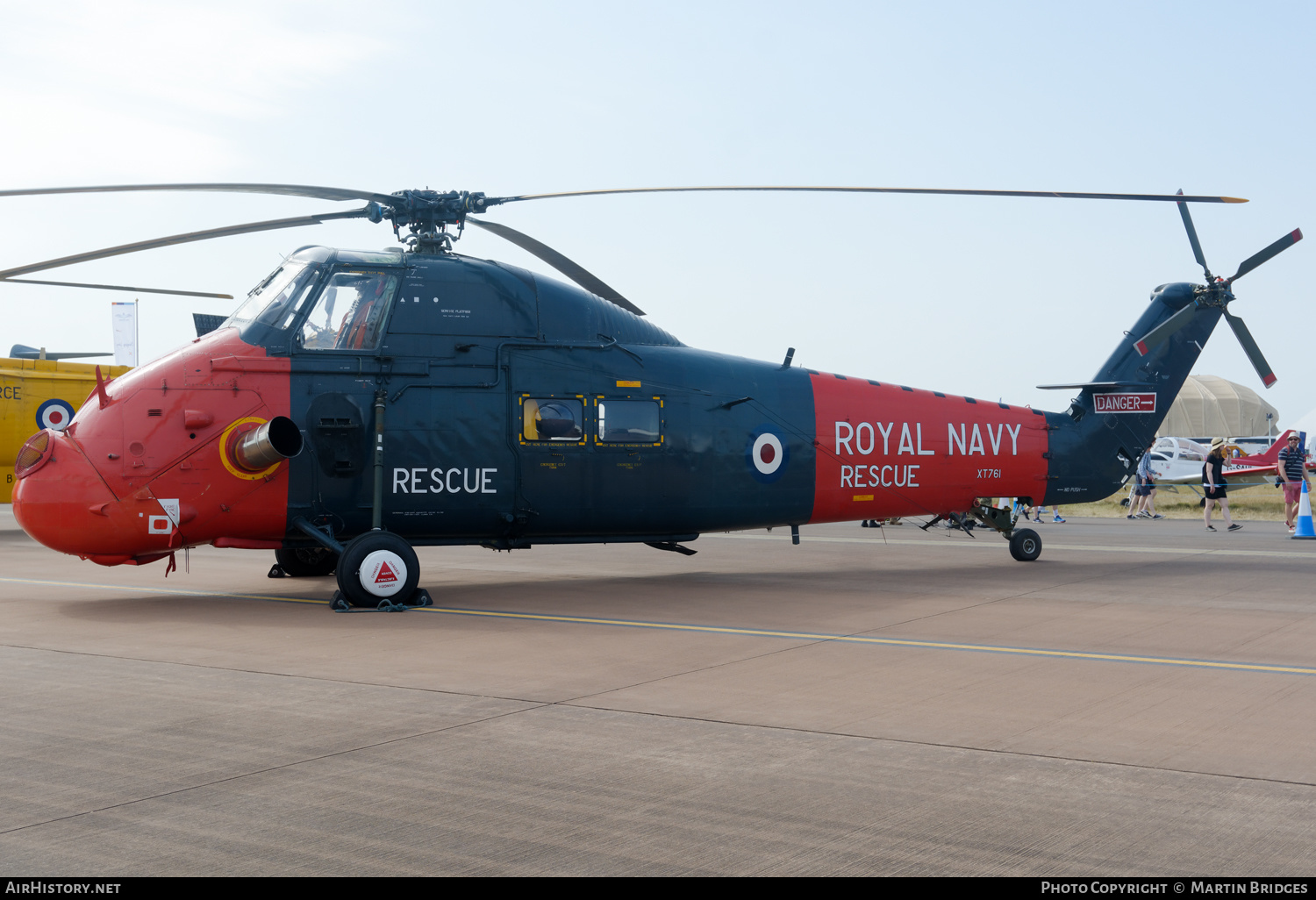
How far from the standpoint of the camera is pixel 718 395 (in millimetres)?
13164

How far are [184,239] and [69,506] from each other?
9.74 feet

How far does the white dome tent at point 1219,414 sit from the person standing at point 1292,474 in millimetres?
92767

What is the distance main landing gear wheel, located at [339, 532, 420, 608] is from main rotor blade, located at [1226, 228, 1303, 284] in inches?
497

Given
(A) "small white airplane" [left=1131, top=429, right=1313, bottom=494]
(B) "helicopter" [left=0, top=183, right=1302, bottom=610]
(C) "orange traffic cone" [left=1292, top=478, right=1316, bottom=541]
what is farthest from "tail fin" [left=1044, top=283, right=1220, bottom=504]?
(A) "small white airplane" [left=1131, top=429, right=1313, bottom=494]

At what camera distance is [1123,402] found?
15789 millimetres

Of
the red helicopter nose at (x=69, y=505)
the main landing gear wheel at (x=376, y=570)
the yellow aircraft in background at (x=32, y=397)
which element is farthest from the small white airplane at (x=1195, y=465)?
the red helicopter nose at (x=69, y=505)

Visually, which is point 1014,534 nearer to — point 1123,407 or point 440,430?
point 1123,407

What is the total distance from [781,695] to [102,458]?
7.46 meters

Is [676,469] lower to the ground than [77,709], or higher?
higher

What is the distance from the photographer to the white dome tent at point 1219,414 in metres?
110

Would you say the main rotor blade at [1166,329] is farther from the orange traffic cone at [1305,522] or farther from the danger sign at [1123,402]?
the orange traffic cone at [1305,522]

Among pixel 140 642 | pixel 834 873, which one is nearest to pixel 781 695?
pixel 834 873

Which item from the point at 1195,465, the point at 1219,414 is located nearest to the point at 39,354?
the point at 1195,465

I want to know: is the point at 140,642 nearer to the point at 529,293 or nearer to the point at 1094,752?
the point at 529,293
